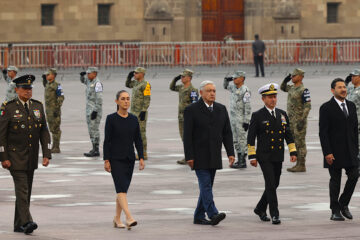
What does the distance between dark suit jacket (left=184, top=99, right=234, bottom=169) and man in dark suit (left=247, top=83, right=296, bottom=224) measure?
1.21 feet

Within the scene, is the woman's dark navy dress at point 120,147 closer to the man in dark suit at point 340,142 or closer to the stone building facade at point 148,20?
the man in dark suit at point 340,142

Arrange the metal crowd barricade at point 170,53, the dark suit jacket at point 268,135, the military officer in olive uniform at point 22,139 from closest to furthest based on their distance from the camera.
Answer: the military officer in olive uniform at point 22,139 → the dark suit jacket at point 268,135 → the metal crowd barricade at point 170,53

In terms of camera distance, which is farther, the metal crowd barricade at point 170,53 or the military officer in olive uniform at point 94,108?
the metal crowd barricade at point 170,53

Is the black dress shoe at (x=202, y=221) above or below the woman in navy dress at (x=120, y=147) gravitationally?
below

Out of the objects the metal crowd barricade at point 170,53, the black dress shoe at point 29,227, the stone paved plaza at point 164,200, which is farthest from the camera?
the metal crowd barricade at point 170,53

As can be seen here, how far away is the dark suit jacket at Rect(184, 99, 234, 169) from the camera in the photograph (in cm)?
1323

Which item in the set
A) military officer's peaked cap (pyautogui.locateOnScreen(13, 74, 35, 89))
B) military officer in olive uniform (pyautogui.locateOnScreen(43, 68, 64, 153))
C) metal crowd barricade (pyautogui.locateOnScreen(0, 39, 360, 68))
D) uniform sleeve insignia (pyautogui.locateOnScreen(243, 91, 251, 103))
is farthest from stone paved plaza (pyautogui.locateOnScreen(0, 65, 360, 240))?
metal crowd barricade (pyautogui.locateOnScreen(0, 39, 360, 68))

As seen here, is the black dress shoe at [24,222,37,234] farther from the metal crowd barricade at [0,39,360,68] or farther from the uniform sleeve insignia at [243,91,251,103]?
the metal crowd barricade at [0,39,360,68]

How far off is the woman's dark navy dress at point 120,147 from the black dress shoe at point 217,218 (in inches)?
41.1

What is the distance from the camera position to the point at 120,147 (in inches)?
507

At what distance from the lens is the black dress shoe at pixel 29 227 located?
12344 millimetres

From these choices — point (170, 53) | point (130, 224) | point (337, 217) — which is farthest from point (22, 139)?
point (170, 53)

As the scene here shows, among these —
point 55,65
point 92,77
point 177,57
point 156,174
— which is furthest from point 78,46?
point 156,174

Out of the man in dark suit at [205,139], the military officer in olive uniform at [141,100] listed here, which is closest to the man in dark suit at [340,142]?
the man in dark suit at [205,139]
